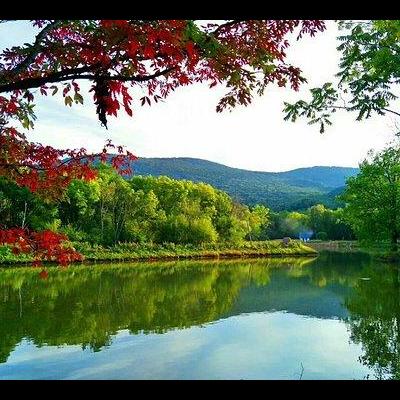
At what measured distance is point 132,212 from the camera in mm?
41344

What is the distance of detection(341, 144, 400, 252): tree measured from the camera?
1219 inches

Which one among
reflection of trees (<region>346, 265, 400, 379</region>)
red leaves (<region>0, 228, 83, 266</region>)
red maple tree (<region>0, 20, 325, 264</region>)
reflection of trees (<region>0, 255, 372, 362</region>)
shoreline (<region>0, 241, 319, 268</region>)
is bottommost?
shoreline (<region>0, 241, 319, 268</region>)

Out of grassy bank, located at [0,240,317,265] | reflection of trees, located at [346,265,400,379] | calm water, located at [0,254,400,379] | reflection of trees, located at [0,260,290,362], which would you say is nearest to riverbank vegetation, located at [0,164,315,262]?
grassy bank, located at [0,240,317,265]

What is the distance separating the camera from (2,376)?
7766mm

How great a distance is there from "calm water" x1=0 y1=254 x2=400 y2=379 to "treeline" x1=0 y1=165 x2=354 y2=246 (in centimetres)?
1757

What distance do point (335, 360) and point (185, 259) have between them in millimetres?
28766

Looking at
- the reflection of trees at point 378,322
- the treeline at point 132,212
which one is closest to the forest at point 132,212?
the treeline at point 132,212

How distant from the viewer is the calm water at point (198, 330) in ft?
26.9

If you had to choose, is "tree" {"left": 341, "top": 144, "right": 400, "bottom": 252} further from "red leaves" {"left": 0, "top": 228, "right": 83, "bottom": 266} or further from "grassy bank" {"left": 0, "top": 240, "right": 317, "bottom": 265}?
"red leaves" {"left": 0, "top": 228, "right": 83, "bottom": 266}

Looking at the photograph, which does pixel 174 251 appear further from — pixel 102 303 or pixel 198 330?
pixel 198 330

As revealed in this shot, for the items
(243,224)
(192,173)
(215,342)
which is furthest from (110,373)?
(192,173)

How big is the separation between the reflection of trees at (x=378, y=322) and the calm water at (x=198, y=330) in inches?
1.3

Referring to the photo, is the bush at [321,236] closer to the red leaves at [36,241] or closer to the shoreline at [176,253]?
the shoreline at [176,253]
